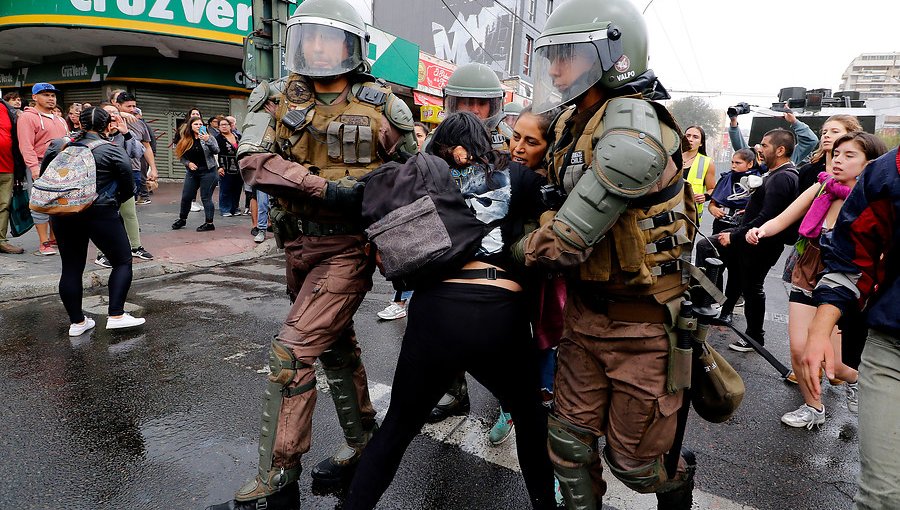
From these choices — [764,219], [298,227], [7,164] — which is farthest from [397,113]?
[7,164]

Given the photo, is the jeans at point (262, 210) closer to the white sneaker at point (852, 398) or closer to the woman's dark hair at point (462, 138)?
the woman's dark hair at point (462, 138)

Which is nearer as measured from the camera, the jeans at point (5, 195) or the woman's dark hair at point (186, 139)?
the jeans at point (5, 195)

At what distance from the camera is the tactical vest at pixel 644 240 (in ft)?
5.98

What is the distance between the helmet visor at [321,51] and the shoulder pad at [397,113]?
9.8 inches

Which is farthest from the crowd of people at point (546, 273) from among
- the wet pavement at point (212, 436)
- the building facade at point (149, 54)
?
the building facade at point (149, 54)

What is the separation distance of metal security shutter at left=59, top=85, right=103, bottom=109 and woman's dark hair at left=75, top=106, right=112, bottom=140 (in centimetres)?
1199

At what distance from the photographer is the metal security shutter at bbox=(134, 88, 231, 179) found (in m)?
14.1

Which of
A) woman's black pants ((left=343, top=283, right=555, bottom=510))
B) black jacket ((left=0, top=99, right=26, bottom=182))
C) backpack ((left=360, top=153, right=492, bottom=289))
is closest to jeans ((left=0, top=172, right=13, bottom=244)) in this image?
black jacket ((left=0, top=99, right=26, bottom=182))

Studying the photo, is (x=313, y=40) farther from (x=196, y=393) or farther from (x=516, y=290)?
(x=196, y=393)

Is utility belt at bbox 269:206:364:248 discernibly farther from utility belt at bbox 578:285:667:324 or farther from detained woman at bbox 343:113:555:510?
utility belt at bbox 578:285:667:324

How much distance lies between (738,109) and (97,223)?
6.10m

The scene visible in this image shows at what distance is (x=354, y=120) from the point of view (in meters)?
2.55

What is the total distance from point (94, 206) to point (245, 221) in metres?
6.10

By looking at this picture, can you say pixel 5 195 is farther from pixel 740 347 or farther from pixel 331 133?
pixel 740 347
